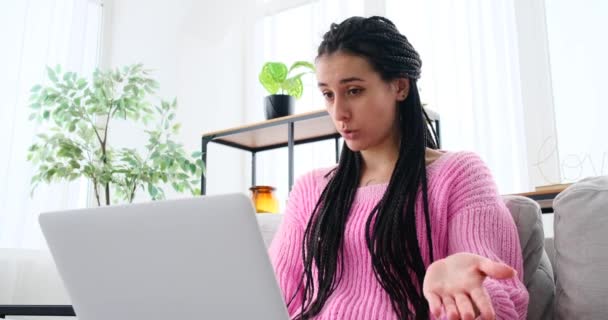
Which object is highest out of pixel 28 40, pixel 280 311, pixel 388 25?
pixel 28 40

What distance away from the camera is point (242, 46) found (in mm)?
3797

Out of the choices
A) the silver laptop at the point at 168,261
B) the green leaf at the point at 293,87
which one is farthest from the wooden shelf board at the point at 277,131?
the silver laptop at the point at 168,261

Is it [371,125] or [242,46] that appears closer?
[371,125]

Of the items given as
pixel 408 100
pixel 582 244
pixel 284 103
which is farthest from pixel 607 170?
pixel 582 244

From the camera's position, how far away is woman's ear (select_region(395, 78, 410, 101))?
47.8 inches

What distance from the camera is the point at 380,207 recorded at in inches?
44.2

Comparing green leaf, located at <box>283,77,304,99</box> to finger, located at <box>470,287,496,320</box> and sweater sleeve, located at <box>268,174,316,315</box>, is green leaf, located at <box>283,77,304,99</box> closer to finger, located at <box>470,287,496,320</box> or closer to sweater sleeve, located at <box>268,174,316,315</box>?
sweater sleeve, located at <box>268,174,316,315</box>

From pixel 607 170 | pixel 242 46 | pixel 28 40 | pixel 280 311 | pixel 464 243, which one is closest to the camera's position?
pixel 280 311

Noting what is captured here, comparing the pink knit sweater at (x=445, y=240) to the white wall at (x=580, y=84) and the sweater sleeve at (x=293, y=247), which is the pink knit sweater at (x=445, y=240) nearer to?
the sweater sleeve at (x=293, y=247)

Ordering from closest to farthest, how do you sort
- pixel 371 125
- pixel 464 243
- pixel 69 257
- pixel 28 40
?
pixel 69 257 → pixel 464 243 → pixel 371 125 → pixel 28 40

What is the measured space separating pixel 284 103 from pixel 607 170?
133 centimetres

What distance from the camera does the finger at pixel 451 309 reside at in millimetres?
652

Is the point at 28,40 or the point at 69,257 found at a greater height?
the point at 28,40

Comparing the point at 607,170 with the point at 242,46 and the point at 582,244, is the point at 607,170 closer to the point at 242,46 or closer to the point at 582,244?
the point at 582,244
